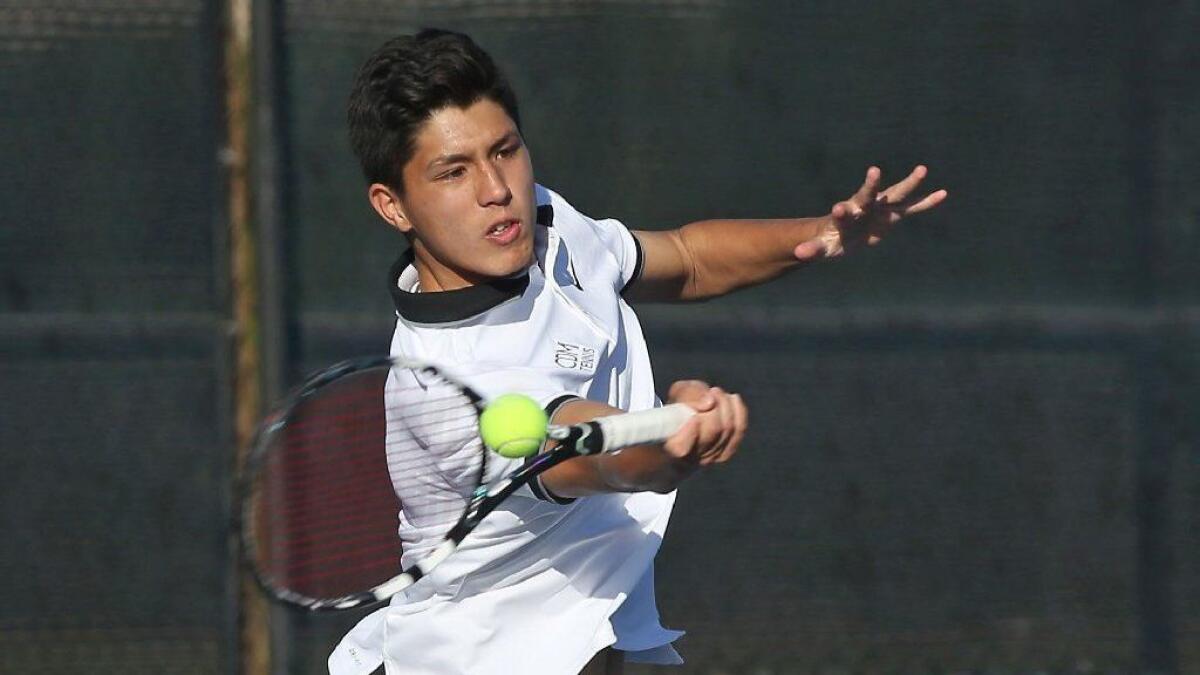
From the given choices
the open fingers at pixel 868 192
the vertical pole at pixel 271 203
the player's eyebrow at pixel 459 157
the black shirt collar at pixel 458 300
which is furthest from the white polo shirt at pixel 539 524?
the vertical pole at pixel 271 203

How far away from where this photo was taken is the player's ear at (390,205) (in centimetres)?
317

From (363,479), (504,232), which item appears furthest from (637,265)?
(363,479)

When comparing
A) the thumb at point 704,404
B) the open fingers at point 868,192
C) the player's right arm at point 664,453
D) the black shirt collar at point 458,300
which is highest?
the open fingers at point 868,192

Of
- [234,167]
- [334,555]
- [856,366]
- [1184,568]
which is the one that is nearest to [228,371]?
[234,167]

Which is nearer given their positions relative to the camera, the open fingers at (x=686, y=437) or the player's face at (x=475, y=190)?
the open fingers at (x=686, y=437)

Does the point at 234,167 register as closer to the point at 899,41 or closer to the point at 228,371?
the point at 228,371

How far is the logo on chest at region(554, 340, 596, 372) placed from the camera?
302cm

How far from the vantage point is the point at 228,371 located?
16.1 ft

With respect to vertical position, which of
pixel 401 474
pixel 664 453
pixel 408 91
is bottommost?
pixel 401 474

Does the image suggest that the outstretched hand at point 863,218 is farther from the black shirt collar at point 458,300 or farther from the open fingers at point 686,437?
the open fingers at point 686,437

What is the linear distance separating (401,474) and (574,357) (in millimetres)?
360

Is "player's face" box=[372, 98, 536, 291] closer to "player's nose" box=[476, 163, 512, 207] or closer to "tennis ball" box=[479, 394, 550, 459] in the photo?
"player's nose" box=[476, 163, 512, 207]

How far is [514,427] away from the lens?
2646 millimetres

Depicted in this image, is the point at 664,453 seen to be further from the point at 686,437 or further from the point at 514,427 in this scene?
the point at 514,427
